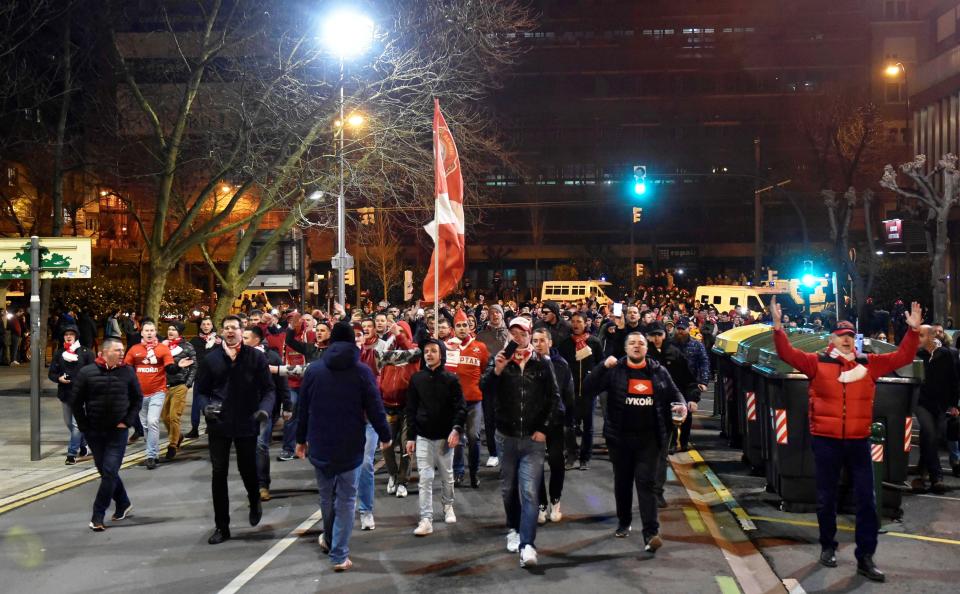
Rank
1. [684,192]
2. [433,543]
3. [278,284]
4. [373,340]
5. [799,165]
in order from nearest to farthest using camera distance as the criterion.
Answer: [433,543], [373,340], [278,284], [799,165], [684,192]

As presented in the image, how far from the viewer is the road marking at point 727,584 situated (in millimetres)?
6652

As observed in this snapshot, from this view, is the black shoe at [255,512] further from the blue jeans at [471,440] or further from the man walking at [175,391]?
the man walking at [175,391]

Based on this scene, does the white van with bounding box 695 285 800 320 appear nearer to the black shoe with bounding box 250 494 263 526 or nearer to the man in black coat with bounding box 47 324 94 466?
the man in black coat with bounding box 47 324 94 466

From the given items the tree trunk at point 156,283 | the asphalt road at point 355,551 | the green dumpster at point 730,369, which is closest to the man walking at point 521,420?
the asphalt road at point 355,551

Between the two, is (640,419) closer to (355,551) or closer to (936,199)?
(355,551)

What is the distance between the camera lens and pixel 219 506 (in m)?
8.06

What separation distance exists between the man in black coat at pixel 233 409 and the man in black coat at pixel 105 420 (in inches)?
43.3

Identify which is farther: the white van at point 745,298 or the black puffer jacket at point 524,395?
the white van at point 745,298

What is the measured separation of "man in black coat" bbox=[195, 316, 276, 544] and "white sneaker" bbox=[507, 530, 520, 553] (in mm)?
2210

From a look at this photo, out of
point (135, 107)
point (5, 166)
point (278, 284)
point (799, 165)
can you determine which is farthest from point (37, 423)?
point (799, 165)

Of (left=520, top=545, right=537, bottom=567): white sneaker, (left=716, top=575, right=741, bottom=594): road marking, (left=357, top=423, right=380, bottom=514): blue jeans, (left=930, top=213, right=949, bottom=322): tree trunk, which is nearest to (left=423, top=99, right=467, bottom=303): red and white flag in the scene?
(left=357, top=423, right=380, bottom=514): blue jeans

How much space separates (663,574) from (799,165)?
202ft

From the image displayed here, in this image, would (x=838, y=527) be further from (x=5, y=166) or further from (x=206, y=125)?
(x=5, y=166)

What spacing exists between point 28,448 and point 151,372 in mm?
3331
